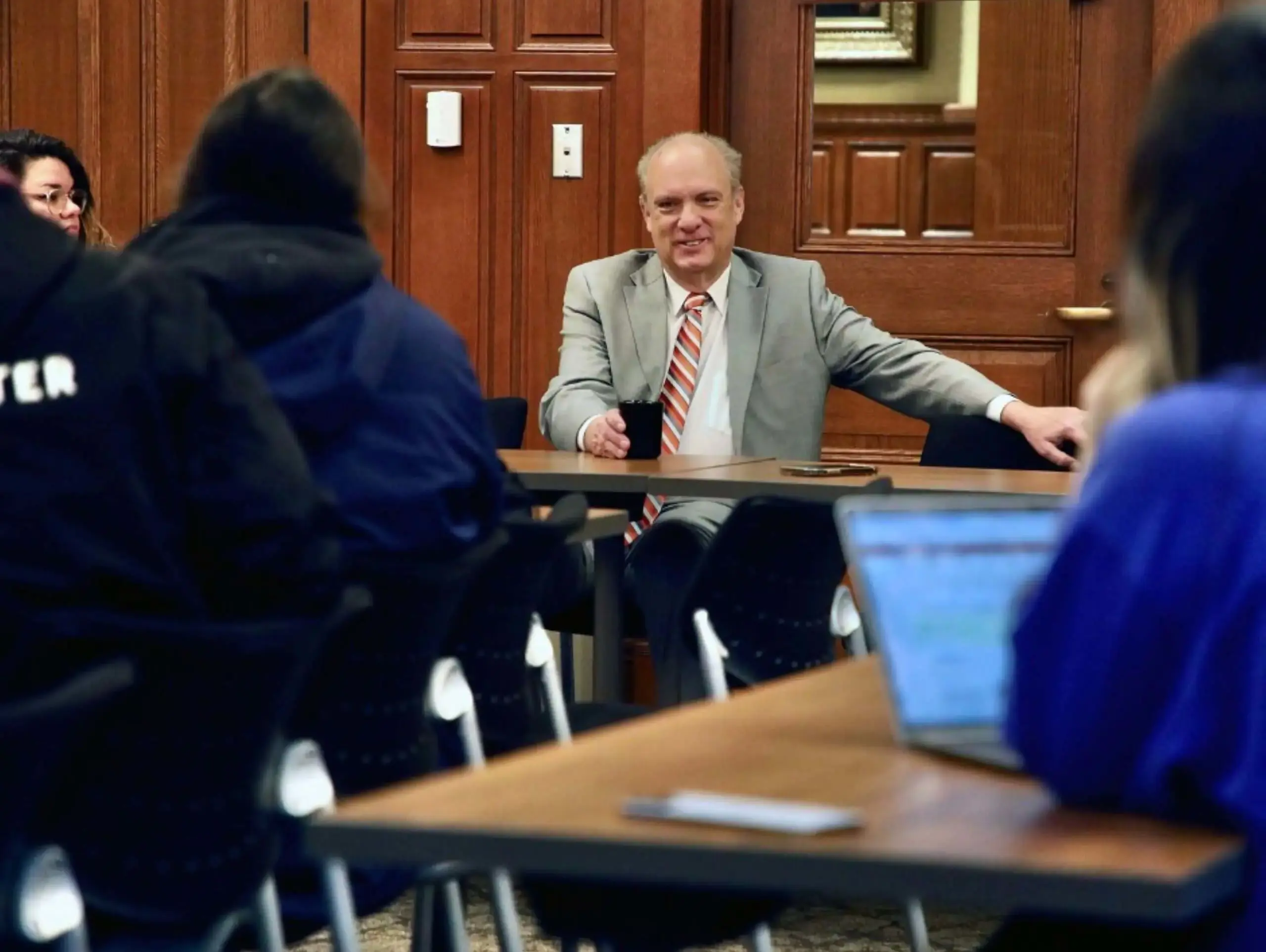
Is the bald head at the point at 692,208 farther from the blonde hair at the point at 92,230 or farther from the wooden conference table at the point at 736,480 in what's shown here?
the blonde hair at the point at 92,230

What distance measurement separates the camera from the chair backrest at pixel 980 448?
441cm

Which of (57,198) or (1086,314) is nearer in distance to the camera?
(57,198)

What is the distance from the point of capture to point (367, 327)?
266 cm

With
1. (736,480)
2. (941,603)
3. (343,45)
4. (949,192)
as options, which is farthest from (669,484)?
(343,45)

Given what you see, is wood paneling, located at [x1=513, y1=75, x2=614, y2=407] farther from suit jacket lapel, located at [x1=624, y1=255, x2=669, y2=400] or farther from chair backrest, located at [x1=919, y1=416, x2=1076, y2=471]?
chair backrest, located at [x1=919, y1=416, x2=1076, y2=471]

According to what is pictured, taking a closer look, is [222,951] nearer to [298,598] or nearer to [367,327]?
[298,598]

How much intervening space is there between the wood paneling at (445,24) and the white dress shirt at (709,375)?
5.30 ft

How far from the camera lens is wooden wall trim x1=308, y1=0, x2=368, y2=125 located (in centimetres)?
636

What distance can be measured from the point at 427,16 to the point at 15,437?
4559 mm

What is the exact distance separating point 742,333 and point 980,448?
75 cm

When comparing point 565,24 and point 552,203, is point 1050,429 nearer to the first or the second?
point 552,203

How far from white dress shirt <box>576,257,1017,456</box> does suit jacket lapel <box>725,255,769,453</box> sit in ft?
0.05

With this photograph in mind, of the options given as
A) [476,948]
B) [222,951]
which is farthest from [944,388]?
[222,951]

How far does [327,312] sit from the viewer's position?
104 inches
